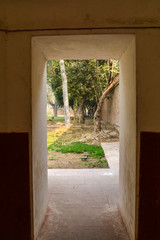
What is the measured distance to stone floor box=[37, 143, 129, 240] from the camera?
3170 millimetres

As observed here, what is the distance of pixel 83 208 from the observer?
3.94m

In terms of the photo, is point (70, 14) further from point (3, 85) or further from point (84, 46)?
point (3, 85)

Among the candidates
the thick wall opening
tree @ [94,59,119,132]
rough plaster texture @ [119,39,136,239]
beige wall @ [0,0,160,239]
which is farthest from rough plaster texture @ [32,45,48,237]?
tree @ [94,59,119,132]

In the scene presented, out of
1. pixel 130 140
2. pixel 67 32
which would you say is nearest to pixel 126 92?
pixel 130 140

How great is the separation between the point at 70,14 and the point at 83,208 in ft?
11.3

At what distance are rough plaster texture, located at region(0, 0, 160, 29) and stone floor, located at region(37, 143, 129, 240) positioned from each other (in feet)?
10.3

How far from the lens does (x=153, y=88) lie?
2.62m

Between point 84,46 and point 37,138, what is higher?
point 84,46

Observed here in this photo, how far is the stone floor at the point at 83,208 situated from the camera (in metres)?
3.17

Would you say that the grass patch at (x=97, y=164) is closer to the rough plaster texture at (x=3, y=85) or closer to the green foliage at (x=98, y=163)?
the green foliage at (x=98, y=163)

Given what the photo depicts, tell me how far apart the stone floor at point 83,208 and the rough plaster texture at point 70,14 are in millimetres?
3131

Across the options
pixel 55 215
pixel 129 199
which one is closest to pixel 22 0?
pixel 129 199

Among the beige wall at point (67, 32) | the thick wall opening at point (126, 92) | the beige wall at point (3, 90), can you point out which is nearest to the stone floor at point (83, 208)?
the thick wall opening at point (126, 92)

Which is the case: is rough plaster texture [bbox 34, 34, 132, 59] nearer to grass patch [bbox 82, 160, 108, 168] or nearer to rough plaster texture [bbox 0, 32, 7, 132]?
rough plaster texture [bbox 0, 32, 7, 132]
